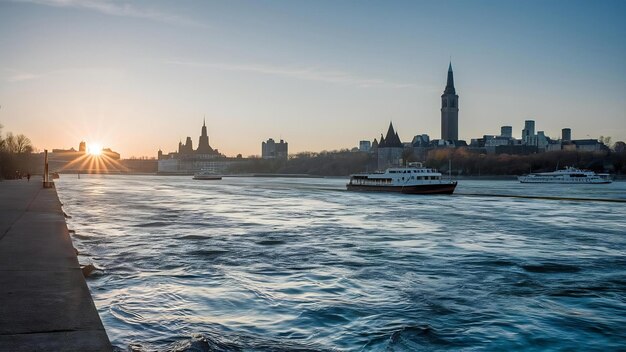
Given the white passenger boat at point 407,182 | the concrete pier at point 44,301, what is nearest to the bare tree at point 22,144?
the white passenger boat at point 407,182

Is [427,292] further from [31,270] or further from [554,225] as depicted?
[554,225]

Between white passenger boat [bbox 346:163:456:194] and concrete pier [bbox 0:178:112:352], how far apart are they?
68906mm

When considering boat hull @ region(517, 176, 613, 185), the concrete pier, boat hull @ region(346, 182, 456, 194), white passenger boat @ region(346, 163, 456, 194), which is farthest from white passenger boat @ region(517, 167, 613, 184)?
the concrete pier

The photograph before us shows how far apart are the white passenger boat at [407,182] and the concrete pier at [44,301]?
68.9 m

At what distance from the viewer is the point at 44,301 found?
864 centimetres

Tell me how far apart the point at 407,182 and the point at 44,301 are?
7664cm

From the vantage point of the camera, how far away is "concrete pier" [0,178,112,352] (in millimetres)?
6766

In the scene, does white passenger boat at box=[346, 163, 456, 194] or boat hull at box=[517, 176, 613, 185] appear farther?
boat hull at box=[517, 176, 613, 185]

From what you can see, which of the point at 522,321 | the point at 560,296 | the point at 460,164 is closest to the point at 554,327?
the point at 522,321

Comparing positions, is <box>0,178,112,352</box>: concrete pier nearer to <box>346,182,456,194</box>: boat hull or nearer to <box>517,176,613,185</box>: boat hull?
<box>346,182,456,194</box>: boat hull

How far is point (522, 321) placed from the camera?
11.3 m

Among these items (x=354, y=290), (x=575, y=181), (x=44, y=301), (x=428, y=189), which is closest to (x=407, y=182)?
(x=428, y=189)

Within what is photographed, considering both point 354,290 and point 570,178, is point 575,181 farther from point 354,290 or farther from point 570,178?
point 354,290

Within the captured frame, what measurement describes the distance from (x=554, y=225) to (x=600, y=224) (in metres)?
3.32
